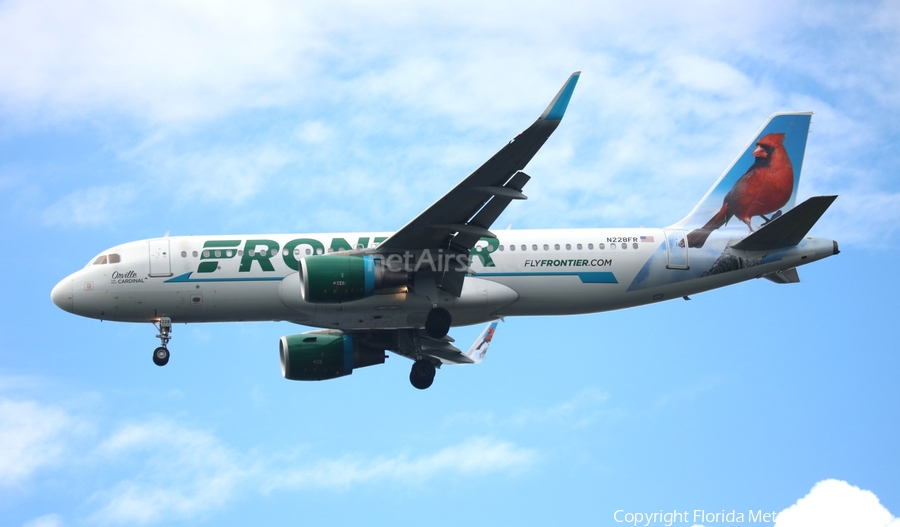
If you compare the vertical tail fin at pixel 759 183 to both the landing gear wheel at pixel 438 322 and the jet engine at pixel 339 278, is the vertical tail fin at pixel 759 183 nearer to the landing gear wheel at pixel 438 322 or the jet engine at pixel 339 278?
the landing gear wheel at pixel 438 322

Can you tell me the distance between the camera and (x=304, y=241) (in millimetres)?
32844

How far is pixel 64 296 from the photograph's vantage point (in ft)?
108

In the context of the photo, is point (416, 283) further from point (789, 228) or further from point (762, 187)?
point (762, 187)

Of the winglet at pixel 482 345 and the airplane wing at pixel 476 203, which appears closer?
the airplane wing at pixel 476 203

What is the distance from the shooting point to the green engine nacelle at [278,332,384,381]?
35406 mm

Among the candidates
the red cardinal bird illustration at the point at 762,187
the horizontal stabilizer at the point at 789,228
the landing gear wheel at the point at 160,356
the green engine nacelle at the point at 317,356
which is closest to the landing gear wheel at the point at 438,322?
the green engine nacelle at the point at 317,356

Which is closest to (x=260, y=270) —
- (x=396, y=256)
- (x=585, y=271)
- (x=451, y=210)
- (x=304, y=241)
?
(x=304, y=241)

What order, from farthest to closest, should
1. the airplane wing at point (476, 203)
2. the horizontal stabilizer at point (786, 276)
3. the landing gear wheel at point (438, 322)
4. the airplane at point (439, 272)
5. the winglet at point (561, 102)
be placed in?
the horizontal stabilizer at point (786, 276), the landing gear wheel at point (438, 322), the airplane at point (439, 272), the airplane wing at point (476, 203), the winglet at point (561, 102)

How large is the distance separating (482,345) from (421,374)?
160 inches

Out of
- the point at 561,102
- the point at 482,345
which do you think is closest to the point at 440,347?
the point at 482,345

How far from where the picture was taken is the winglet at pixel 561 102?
84.1 feet

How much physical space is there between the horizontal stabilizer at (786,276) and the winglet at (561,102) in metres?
11.3

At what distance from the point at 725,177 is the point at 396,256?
11.5m

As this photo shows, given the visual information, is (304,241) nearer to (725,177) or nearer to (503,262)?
(503,262)
